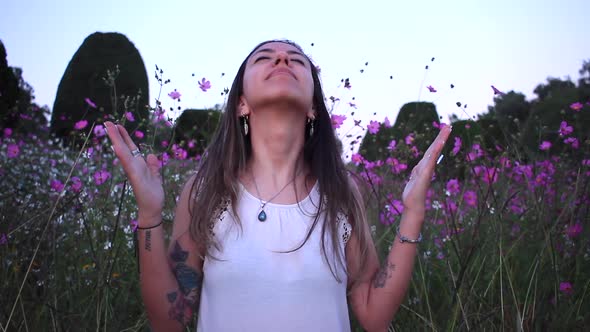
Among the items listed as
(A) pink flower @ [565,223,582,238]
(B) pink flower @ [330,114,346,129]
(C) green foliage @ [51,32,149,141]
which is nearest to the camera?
(A) pink flower @ [565,223,582,238]

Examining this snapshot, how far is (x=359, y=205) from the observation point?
1.84 meters

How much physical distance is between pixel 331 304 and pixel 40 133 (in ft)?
36.6

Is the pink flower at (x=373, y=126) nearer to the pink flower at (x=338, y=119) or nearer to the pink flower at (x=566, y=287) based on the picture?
the pink flower at (x=338, y=119)

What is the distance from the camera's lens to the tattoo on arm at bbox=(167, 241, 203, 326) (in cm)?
167

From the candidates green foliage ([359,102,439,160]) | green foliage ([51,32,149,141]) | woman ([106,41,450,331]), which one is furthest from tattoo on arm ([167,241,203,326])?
green foliage ([51,32,149,141])

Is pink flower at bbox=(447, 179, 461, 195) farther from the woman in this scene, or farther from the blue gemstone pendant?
the blue gemstone pendant

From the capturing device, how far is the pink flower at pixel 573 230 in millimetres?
2225

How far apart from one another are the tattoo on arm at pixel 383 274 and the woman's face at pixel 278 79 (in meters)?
0.55

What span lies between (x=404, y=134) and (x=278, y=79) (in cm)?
216

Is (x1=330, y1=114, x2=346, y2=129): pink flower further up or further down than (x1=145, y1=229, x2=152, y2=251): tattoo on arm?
further up

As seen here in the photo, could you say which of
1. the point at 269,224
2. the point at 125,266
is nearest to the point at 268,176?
the point at 269,224

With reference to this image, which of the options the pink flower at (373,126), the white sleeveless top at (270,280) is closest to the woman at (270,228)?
the white sleeveless top at (270,280)

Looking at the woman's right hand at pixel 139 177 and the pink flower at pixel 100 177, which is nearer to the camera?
the woman's right hand at pixel 139 177

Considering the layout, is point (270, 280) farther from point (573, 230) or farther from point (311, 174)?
point (573, 230)
